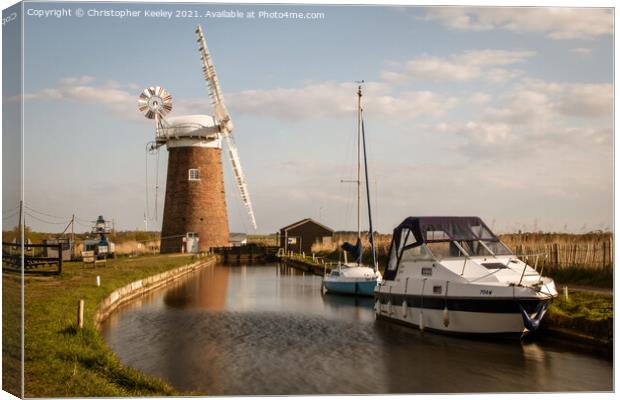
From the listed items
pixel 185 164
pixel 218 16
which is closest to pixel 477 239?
pixel 218 16

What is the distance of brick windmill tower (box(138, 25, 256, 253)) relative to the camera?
50625 mm

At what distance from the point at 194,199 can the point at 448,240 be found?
32762 mm

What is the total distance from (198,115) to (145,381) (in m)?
42.2

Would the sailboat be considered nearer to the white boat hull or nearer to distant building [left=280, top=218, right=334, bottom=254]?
the white boat hull

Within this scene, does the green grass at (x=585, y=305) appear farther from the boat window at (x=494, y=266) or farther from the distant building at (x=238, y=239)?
the distant building at (x=238, y=239)

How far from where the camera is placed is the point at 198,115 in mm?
52938

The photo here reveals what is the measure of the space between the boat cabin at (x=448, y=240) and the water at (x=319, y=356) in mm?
2382

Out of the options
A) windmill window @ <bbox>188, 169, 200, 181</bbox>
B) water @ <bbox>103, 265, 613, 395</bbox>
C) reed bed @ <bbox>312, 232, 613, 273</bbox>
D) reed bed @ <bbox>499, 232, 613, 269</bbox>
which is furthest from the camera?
windmill window @ <bbox>188, 169, 200, 181</bbox>

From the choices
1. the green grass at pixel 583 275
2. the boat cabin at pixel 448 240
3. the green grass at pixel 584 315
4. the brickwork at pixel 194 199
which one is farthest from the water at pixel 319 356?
the brickwork at pixel 194 199

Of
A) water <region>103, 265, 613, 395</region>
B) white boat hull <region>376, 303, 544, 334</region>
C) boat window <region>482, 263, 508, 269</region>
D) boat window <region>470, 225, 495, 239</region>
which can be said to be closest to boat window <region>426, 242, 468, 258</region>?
boat window <region>470, 225, 495, 239</region>

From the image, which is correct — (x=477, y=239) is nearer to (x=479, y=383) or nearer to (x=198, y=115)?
(x=479, y=383)

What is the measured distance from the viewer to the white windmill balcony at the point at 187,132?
51.8m

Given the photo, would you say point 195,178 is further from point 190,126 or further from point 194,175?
point 190,126

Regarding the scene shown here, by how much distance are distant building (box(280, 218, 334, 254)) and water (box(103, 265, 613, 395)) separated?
37376mm
